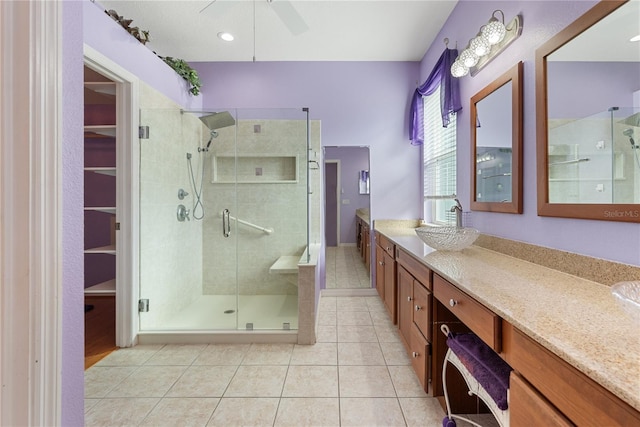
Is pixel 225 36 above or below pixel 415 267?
above

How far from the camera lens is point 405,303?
78.9 inches

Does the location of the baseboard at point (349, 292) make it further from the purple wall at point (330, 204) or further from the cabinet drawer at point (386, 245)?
the cabinet drawer at point (386, 245)

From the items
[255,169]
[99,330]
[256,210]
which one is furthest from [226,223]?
[99,330]

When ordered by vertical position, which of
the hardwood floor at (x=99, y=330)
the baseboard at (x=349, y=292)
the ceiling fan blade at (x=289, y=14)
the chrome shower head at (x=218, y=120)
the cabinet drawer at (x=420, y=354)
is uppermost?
the ceiling fan blade at (x=289, y=14)

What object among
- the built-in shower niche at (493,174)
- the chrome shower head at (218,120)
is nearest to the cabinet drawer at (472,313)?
the built-in shower niche at (493,174)

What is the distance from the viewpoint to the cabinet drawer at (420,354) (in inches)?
60.5

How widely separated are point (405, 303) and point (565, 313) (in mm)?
1264

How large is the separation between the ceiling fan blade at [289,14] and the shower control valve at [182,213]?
1.96 metres

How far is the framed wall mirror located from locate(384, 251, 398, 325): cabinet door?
1.21 m

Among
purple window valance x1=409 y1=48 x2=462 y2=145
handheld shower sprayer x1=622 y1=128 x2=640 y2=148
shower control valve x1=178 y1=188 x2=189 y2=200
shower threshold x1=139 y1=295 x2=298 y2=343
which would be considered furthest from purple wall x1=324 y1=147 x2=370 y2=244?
handheld shower sprayer x1=622 y1=128 x2=640 y2=148

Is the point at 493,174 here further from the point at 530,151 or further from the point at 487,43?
the point at 487,43

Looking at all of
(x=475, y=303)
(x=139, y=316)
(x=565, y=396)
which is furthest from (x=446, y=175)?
(x=139, y=316)

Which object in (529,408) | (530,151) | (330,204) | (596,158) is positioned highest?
(530,151)

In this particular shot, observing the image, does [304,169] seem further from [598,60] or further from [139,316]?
[598,60]
